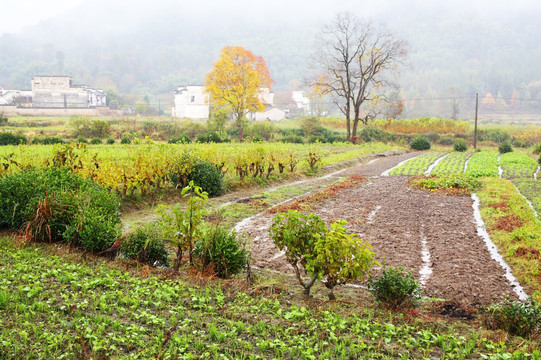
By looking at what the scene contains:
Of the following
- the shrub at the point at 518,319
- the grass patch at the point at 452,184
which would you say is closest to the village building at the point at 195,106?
the grass patch at the point at 452,184

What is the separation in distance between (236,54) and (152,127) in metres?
10.3

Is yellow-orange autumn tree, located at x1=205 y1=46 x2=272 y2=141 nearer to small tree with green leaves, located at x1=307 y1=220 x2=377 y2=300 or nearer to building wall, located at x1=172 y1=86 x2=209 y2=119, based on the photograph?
building wall, located at x1=172 y1=86 x2=209 y2=119

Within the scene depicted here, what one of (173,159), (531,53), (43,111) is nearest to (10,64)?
(43,111)

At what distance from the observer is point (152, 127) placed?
131 feet

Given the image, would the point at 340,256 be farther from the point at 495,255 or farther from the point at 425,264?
the point at 495,255

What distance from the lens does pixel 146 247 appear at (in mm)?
6391

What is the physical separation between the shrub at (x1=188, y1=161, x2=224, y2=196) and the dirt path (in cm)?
282

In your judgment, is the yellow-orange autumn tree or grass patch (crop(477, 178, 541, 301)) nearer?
grass patch (crop(477, 178, 541, 301))

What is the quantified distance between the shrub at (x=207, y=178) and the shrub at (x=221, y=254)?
6.08 meters

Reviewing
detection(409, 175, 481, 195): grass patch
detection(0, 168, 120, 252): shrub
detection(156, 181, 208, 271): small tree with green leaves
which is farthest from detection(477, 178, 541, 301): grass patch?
detection(0, 168, 120, 252): shrub

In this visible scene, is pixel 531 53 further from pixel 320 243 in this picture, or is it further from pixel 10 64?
pixel 320 243

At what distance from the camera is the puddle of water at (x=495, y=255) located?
600cm

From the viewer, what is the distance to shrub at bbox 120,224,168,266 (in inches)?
252

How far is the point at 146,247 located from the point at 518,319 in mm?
4648
